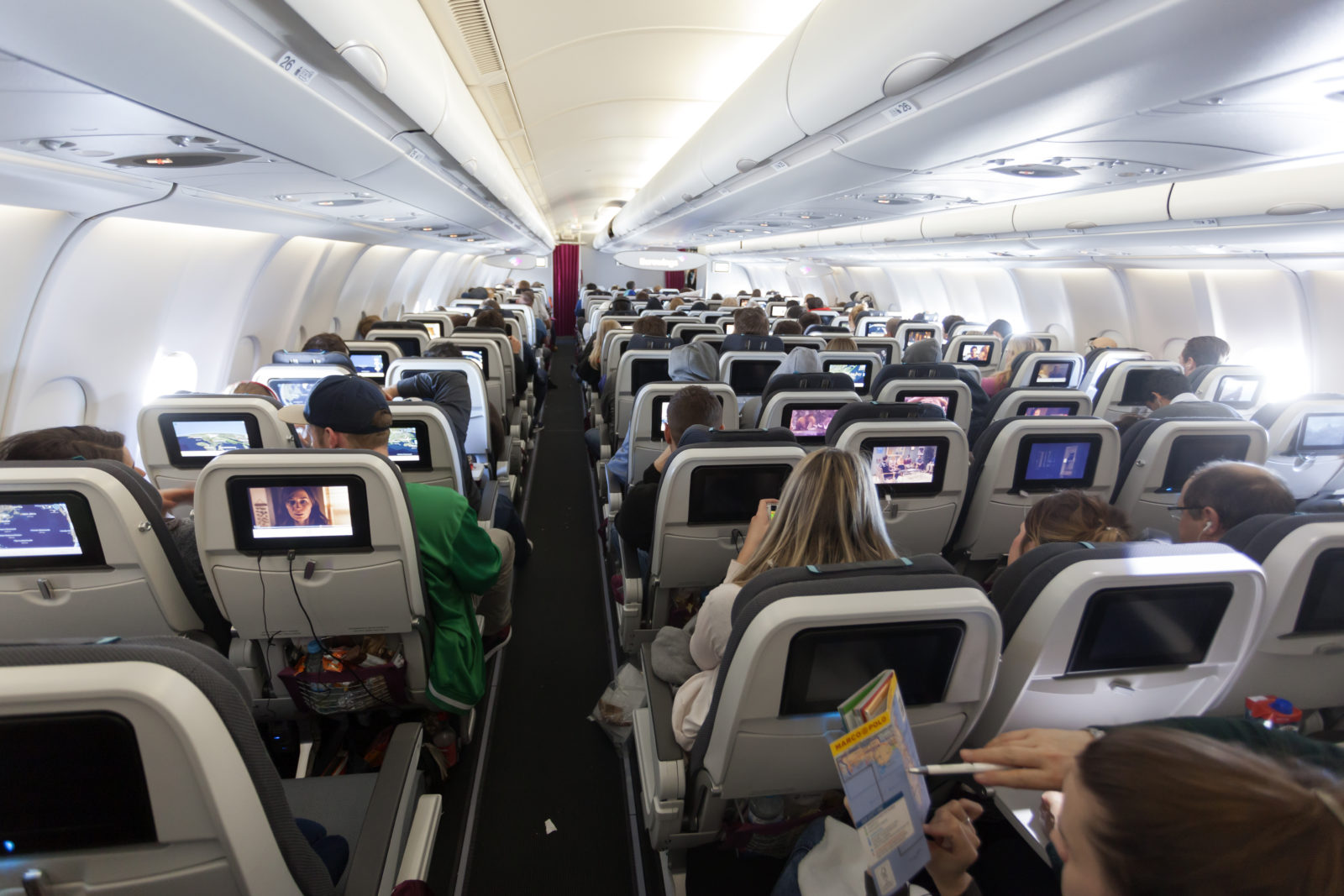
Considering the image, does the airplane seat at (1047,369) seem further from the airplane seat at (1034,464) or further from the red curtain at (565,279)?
the red curtain at (565,279)

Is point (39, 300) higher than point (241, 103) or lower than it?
lower

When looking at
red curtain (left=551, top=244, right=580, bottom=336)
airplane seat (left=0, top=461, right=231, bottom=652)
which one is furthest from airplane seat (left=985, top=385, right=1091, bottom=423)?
red curtain (left=551, top=244, right=580, bottom=336)

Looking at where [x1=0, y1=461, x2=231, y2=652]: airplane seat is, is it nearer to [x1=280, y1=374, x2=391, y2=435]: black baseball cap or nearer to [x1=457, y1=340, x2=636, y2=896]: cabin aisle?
[x1=280, y1=374, x2=391, y2=435]: black baseball cap

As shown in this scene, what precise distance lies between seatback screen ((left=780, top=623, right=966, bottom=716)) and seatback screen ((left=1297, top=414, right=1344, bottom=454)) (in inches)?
181

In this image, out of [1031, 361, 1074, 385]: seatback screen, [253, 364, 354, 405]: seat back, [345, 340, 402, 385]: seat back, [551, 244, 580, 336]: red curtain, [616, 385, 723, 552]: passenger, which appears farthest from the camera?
[551, 244, 580, 336]: red curtain

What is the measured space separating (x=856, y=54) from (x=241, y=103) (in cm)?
227

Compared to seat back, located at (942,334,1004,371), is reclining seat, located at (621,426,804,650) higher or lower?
lower

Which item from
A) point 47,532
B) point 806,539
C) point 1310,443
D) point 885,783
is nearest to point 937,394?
point 1310,443

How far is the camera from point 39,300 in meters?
4.03

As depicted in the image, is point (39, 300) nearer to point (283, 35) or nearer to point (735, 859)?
point (283, 35)

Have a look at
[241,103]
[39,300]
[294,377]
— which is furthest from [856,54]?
[39,300]

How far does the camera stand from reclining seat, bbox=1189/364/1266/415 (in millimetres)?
6297

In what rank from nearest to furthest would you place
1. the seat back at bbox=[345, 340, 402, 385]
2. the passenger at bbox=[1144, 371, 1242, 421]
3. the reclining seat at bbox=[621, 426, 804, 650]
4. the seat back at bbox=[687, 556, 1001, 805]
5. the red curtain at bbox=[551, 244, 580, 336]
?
1. the seat back at bbox=[687, 556, 1001, 805]
2. the reclining seat at bbox=[621, 426, 804, 650]
3. the passenger at bbox=[1144, 371, 1242, 421]
4. the seat back at bbox=[345, 340, 402, 385]
5. the red curtain at bbox=[551, 244, 580, 336]

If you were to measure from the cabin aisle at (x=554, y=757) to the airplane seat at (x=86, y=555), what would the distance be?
1.55 meters
